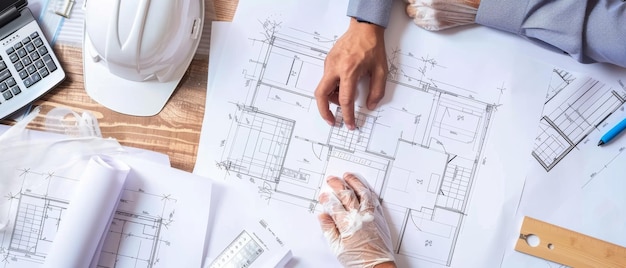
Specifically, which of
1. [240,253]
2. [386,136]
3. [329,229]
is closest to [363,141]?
[386,136]

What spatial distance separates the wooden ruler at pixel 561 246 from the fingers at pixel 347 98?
1.08ft

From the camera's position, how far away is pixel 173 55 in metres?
0.82

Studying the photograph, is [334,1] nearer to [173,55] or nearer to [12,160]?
[173,55]

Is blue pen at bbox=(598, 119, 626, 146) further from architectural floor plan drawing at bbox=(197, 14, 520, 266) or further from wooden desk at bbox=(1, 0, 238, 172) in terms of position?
wooden desk at bbox=(1, 0, 238, 172)

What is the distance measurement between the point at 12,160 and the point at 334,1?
0.58 m

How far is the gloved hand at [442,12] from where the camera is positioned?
858 millimetres

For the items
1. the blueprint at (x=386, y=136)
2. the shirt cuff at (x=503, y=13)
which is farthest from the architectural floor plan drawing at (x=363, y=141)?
the shirt cuff at (x=503, y=13)

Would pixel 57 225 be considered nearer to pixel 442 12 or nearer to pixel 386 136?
pixel 386 136

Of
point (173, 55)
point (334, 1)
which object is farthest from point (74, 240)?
point (334, 1)

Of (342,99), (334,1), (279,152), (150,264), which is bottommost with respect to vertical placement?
(150,264)

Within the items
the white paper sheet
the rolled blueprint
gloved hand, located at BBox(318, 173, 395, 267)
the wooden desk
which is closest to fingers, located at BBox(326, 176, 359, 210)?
gloved hand, located at BBox(318, 173, 395, 267)

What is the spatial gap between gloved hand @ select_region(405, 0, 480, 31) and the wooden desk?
36cm

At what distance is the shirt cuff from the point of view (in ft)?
2.77

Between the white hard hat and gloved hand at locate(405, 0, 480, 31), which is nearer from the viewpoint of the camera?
the white hard hat
